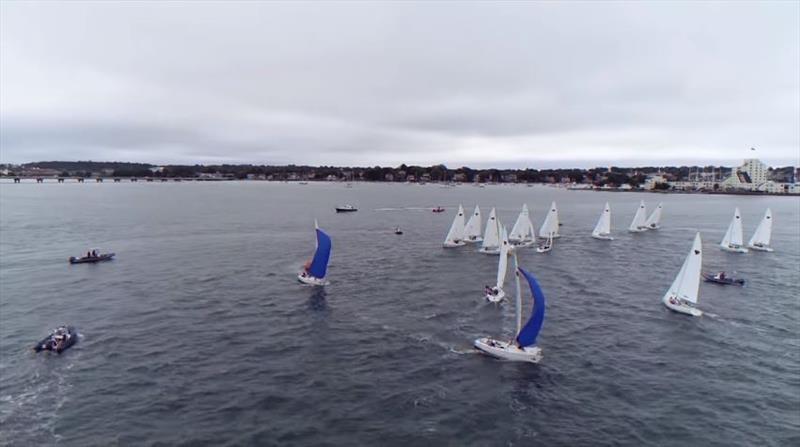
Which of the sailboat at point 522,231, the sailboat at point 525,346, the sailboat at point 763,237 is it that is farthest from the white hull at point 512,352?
the sailboat at point 763,237

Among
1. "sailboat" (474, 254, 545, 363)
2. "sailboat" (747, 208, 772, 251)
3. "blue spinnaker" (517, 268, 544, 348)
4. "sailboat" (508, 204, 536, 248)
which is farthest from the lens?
"sailboat" (508, 204, 536, 248)

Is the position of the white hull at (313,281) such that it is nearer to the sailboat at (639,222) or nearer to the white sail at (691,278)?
the white sail at (691,278)

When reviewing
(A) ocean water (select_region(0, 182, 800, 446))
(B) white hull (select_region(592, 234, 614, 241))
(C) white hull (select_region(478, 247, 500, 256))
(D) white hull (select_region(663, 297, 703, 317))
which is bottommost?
(A) ocean water (select_region(0, 182, 800, 446))

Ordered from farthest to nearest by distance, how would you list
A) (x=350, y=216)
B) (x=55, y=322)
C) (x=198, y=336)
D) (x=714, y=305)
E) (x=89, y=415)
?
(x=350, y=216) < (x=714, y=305) < (x=55, y=322) < (x=198, y=336) < (x=89, y=415)

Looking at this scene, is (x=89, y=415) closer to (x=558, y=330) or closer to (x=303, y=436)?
(x=303, y=436)

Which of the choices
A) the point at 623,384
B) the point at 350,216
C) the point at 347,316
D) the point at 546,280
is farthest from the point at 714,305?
the point at 350,216

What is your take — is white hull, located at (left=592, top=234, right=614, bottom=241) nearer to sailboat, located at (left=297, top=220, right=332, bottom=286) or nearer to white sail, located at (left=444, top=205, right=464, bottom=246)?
white sail, located at (left=444, top=205, right=464, bottom=246)

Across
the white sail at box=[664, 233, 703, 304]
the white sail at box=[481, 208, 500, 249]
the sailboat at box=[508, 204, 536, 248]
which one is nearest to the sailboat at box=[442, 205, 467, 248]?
the white sail at box=[481, 208, 500, 249]
